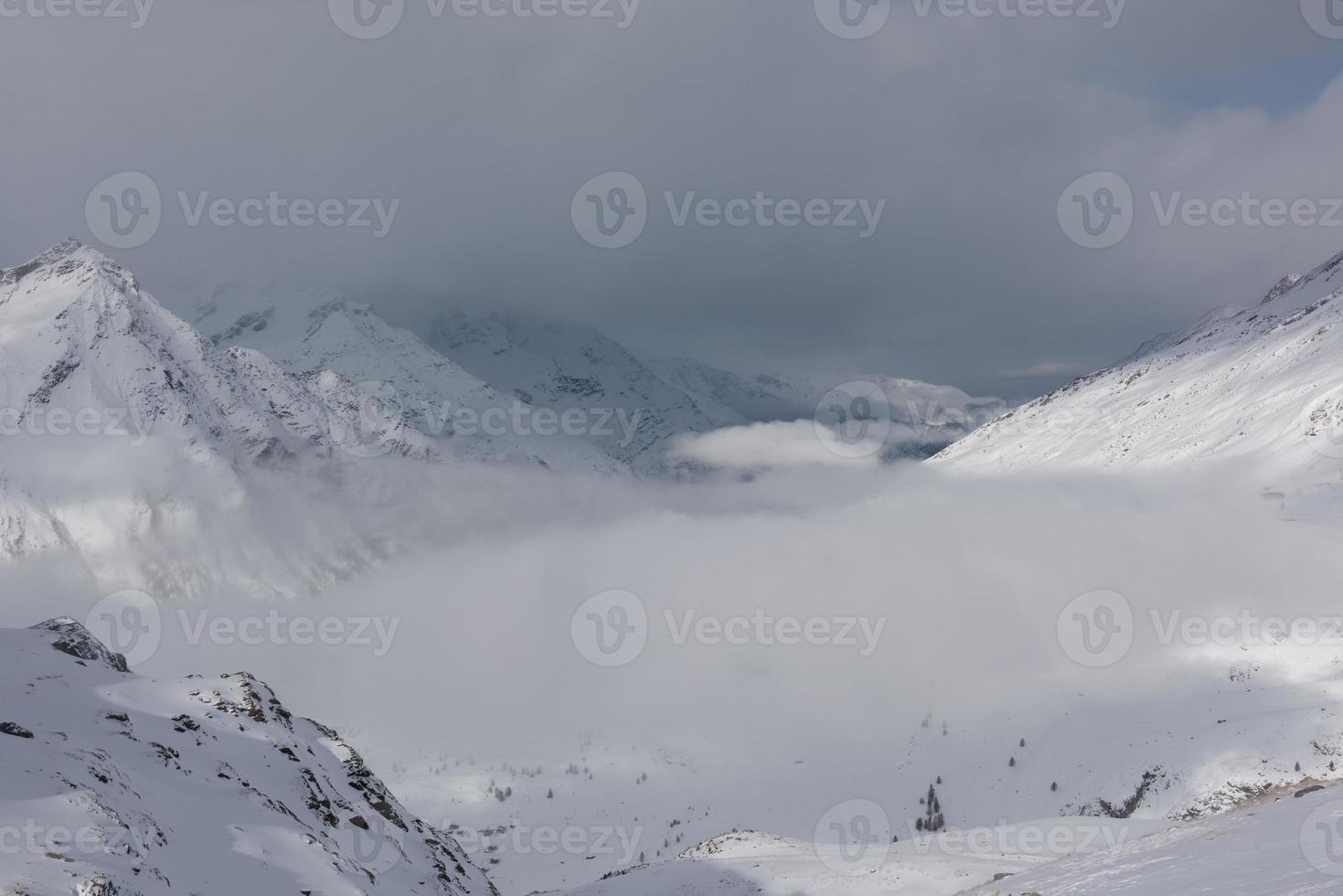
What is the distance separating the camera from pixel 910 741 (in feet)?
472

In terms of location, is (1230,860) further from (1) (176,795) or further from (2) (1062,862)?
(1) (176,795)

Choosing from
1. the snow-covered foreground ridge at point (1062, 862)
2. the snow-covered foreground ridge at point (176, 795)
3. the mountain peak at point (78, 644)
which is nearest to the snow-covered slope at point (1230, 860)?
the snow-covered foreground ridge at point (1062, 862)

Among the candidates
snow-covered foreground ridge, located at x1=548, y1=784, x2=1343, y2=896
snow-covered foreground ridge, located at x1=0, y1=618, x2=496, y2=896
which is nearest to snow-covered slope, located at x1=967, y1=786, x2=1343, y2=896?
snow-covered foreground ridge, located at x1=548, y1=784, x2=1343, y2=896

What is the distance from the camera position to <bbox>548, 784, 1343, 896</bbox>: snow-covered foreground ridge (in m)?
19.0

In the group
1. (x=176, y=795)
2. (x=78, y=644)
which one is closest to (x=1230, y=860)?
(x=176, y=795)

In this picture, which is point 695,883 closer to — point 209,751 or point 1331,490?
point 209,751

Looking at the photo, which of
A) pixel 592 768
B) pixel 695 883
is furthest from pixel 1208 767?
pixel 592 768

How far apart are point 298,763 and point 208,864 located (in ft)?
45.7

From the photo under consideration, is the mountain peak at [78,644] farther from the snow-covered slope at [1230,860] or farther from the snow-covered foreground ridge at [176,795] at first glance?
the snow-covered slope at [1230,860]

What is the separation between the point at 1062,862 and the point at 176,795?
3397cm

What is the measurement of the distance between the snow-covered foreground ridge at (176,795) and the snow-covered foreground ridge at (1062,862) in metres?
21.2

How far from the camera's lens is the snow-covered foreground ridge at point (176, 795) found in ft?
71.0

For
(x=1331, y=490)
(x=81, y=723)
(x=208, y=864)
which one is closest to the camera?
(x=208, y=864)

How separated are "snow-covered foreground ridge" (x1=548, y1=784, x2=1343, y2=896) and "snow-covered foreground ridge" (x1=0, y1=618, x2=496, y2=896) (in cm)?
2120
